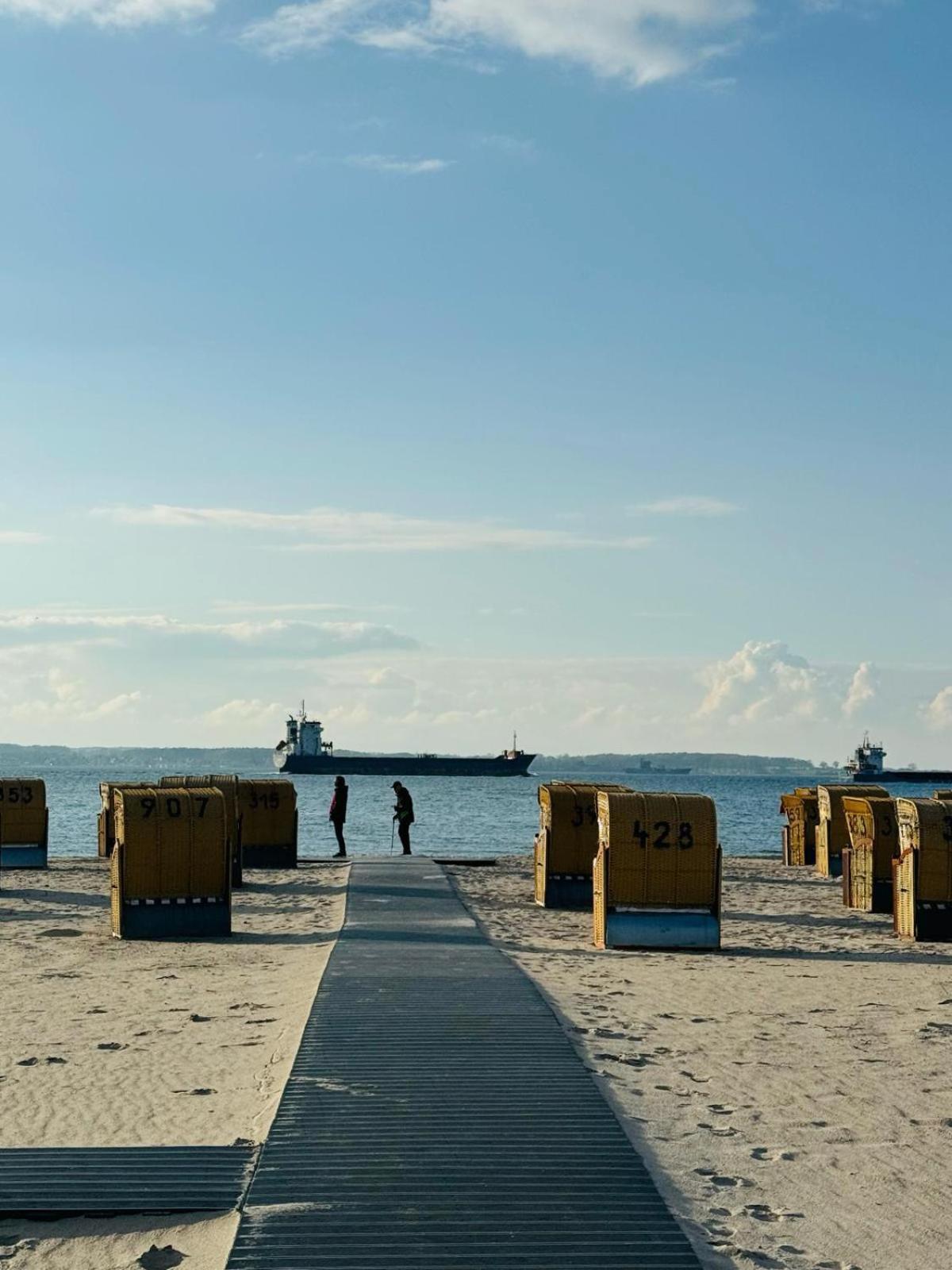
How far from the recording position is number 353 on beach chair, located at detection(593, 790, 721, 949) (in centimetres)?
1756

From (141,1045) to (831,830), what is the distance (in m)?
24.7

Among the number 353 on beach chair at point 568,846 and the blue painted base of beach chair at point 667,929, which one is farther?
the number 353 on beach chair at point 568,846

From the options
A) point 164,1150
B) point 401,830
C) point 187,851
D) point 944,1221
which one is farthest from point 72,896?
point 944,1221

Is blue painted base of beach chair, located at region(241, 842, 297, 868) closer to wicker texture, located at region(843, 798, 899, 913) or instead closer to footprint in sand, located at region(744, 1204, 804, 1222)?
wicker texture, located at region(843, 798, 899, 913)

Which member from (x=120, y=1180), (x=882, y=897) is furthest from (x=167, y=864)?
(x=882, y=897)

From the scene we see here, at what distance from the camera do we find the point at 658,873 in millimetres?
17641

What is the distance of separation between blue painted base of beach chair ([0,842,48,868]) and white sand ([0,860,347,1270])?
35.3 ft

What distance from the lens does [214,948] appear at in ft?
57.2

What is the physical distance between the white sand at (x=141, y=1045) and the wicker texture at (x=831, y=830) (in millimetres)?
15099

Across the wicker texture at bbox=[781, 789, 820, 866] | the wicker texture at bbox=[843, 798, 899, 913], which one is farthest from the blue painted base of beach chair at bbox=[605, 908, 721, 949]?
the wicker texture at bbox=[781, 789, 820, 866]

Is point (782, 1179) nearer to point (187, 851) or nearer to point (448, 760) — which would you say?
point (187, 851)

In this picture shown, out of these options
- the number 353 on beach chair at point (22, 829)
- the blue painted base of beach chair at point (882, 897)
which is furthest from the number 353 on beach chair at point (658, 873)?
the number 353 on beach chair at point (22, 829)

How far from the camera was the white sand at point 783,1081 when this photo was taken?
6520mm

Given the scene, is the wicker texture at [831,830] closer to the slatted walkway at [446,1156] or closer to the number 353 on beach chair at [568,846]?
the number 353 on beach chair at [568,846]
